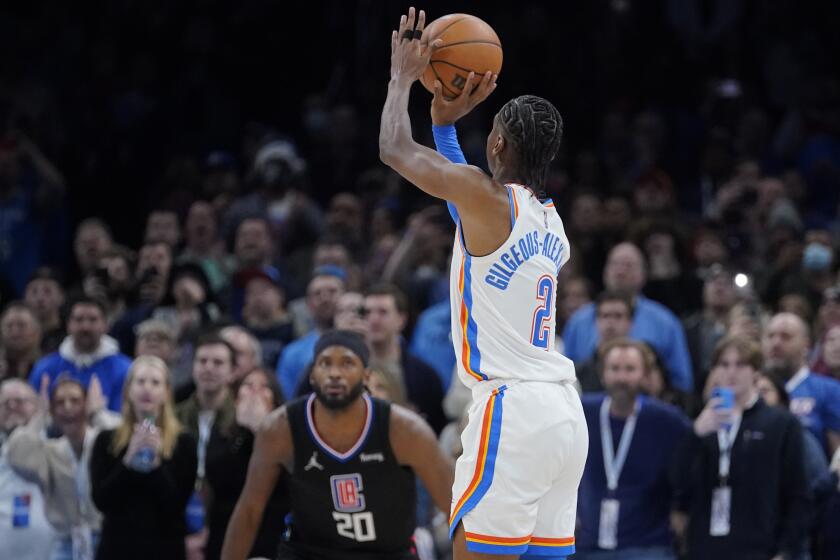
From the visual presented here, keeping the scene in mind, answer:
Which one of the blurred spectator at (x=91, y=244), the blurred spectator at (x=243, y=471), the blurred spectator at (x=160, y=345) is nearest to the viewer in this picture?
the blurred spectator at (x=243, y=471)

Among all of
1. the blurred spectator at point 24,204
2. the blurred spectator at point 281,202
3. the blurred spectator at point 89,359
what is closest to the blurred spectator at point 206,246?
the blurred spectator at point 281,202

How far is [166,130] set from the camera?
15.6m

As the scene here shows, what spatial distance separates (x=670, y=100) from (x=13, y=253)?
6.46 metres

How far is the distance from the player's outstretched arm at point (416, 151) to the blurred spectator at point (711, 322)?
5.29m

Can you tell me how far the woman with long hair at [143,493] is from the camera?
8.68 metres

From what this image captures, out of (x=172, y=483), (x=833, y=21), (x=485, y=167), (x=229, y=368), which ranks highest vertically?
(x=833, y=21)

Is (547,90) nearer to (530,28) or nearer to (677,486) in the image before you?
(530,28)

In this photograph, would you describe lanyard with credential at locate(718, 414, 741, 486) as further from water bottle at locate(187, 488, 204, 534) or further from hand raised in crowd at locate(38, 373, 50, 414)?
hand raised in crowd at locate(38, 373, 50, 414)

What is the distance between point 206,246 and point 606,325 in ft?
12.8

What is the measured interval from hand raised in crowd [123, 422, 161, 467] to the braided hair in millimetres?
3655

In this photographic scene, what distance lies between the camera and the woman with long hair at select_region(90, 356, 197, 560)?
8680mm

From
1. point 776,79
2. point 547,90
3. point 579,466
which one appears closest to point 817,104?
point 776,79

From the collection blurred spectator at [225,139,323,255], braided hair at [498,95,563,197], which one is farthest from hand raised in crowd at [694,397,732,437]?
blurred spectator at [225,139,323,255]

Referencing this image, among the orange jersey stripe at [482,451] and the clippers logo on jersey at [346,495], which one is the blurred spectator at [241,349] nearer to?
the clippers logo on jersey at [346,495]
